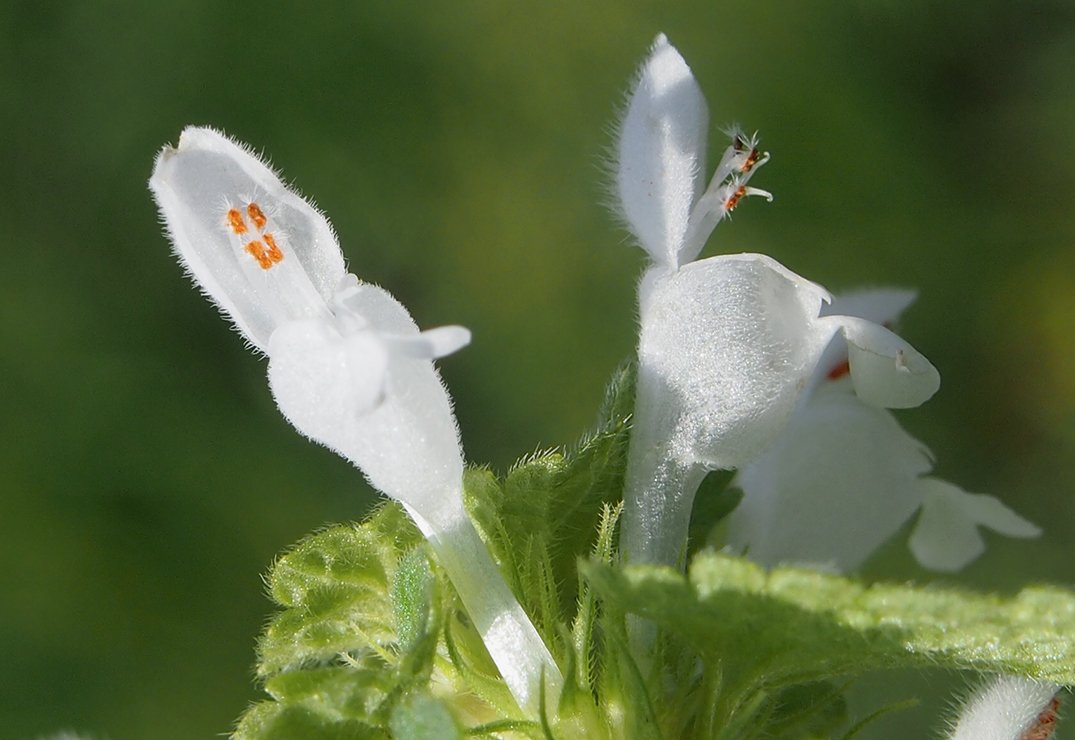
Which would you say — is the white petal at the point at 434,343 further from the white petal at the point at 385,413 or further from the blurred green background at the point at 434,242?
the blurred green background at the point at 434,242

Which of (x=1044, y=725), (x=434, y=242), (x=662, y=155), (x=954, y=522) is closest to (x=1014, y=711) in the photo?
(x=1044, y=725)

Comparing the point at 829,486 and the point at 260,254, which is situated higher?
the point at 260,254

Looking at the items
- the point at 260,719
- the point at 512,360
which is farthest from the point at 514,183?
the point at 260,719

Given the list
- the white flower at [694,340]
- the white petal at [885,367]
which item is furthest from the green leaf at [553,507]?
the white petal at [885,367]

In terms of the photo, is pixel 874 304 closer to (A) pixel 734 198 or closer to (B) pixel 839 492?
(B) pixel 839 492

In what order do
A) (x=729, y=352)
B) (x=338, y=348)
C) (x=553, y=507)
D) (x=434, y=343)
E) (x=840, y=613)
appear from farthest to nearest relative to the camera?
(x=553, y=507), (x=729, y=352), (x=338, y=348), (x=434, y=343), (x=840, y=613)

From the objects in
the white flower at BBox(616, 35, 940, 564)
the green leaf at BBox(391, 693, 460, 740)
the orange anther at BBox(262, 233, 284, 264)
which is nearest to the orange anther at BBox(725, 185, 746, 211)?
the white flower at BBox(616, 35, 940, 564)

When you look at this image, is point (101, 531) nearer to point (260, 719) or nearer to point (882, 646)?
point (260, 719)
